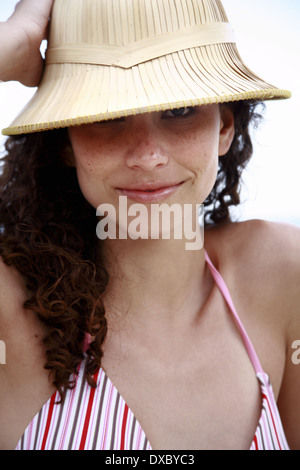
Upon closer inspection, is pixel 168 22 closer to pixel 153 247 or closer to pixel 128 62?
pixel 128 62

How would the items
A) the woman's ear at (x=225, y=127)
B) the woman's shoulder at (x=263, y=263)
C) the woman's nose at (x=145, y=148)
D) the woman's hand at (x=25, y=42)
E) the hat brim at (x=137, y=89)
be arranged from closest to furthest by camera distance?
the hat brim at (x=137, y=89) → the woman's nose at (x=145, y=148) → the woman's hand at (x=25, y=42) → the woman's ear at (x=225, y=127) → the woman's shoulder at (x=263, y=263)

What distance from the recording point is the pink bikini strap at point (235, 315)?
1860 mm

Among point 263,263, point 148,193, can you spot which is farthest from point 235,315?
point 148,193

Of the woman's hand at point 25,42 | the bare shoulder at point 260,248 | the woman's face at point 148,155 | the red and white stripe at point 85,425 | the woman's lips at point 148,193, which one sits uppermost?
the woman's hand at point 25,42

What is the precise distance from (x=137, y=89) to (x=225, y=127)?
546 millimetres

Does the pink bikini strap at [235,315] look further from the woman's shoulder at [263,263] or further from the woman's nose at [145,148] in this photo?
the woman's nose at [145,148]

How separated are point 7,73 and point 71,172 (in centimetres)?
39

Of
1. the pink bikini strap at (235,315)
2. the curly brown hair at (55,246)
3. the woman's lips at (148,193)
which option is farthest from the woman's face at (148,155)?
the pink bikini strap at (235,315)

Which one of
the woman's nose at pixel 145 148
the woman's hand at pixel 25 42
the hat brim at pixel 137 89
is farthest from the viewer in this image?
the woman's hand at pixel 25 42

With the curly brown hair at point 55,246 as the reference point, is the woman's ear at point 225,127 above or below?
above

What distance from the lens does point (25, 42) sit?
1.61 metres

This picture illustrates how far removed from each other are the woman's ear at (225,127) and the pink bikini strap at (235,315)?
0.45m

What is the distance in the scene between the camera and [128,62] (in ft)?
4.63
